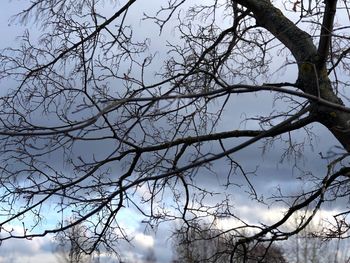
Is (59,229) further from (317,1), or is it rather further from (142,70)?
(317,1)

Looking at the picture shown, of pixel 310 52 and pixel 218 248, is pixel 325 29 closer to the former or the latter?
pixel 310 52

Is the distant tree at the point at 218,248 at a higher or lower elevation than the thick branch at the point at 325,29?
lower

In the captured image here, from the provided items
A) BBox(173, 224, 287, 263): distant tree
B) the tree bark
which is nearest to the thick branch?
the tree bark

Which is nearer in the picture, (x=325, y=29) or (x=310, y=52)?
(x=325, y=29)

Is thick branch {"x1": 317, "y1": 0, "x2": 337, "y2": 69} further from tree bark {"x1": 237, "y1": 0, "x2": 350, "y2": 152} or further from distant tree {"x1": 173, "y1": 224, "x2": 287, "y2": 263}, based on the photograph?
distant tree {"x1": 173, "y1": 224, "x2": 287, "y2": 263}

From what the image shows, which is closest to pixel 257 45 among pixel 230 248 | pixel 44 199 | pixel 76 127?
pixel 230 248

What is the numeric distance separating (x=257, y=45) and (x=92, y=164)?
126 inches

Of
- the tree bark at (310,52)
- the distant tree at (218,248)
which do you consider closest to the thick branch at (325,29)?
the tree bark at (310,52)

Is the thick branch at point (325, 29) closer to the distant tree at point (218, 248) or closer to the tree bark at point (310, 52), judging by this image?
the tree bark at point (310, 52)

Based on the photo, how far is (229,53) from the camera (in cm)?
912

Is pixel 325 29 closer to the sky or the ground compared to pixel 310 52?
closer to the ground

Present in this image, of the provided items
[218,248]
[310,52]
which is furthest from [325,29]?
[218,248]

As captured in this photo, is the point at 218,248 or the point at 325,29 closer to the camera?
the point at 325,29

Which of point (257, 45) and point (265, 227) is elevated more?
point (257, 45)
